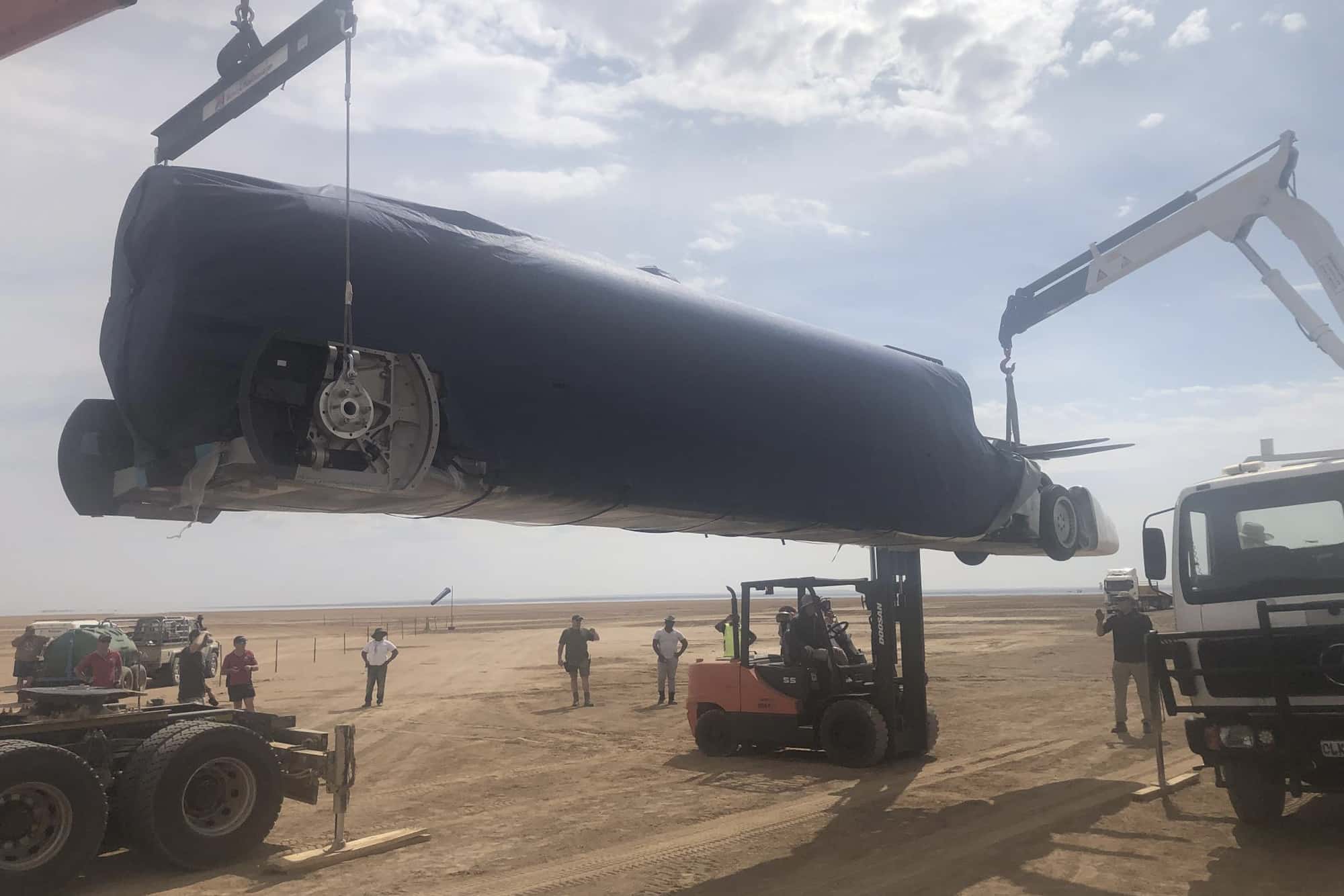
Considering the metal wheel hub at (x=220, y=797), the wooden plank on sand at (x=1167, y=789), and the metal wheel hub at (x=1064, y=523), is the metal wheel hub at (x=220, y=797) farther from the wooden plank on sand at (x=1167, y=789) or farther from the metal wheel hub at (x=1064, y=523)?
the wooden plank on sand at (x=1167, y=789)

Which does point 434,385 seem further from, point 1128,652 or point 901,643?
point 1128,652

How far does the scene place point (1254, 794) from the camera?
7828mm

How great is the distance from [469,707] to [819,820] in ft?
36.8

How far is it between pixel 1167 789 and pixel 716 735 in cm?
530

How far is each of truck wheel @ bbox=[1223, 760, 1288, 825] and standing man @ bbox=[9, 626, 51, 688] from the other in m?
23.5

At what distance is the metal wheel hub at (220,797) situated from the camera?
7.80 meters

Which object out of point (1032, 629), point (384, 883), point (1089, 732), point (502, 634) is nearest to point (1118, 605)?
point (1089, 732)

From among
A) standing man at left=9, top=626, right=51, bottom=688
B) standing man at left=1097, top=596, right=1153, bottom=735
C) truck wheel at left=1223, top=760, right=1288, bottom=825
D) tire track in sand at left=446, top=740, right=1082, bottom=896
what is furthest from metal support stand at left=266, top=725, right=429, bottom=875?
standing man at left=9, top=626, right=51, bottom=688

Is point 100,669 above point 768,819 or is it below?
above

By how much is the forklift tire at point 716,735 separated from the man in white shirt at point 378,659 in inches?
300

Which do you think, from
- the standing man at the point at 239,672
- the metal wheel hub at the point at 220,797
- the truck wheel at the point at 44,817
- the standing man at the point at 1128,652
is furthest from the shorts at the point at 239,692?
the standing man at the point at 1128,652

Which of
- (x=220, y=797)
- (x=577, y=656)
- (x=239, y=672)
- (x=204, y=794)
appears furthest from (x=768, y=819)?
(x=577, y=656)

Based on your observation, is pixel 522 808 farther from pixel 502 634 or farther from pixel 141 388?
pixel 502 634

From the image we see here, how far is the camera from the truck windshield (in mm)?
7410
